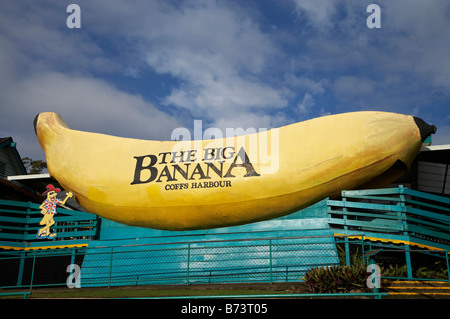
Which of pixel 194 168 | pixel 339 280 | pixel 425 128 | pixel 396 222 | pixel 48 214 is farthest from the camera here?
pixel 48 214

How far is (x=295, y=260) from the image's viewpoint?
433 inches

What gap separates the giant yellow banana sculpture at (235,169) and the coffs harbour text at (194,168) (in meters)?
0.03

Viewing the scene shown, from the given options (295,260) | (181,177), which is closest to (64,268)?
(181,177)

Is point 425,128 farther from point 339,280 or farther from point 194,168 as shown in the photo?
point 194,168

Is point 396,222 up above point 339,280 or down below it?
above

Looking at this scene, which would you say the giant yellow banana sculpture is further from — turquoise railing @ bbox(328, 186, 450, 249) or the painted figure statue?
the painted figure statue

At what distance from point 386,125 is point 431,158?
4429 millimetres

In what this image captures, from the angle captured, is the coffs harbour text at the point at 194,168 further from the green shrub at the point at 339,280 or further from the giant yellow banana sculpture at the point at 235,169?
the green shrub at the point at 339,280

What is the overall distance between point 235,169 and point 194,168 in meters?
1.32

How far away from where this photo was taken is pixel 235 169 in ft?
38.8

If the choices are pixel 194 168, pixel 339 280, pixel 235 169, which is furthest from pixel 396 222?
pixel 194 168

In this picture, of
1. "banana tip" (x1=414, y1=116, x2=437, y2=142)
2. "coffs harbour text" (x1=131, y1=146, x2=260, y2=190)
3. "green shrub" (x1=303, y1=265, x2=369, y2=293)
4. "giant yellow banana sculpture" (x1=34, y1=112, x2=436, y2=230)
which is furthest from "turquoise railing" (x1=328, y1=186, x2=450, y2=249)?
"coffs harbour text" (x1=131, y1=146, x2=260, y2=190)

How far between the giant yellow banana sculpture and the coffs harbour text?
3cm
